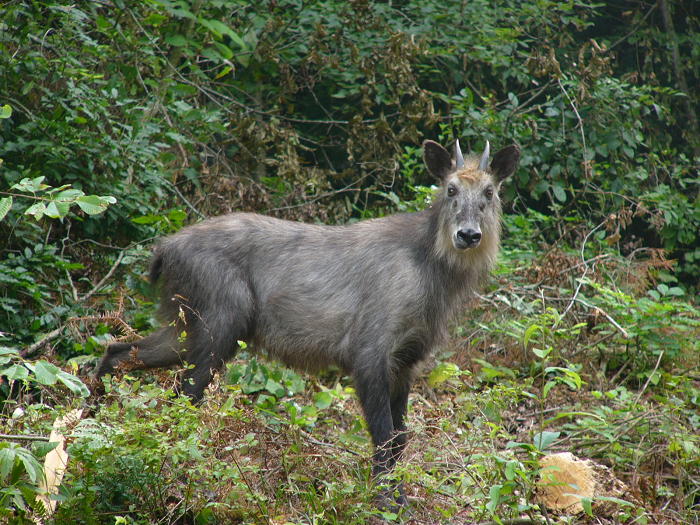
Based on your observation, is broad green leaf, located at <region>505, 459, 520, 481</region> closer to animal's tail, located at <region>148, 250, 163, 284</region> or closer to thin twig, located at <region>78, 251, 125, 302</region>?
animal's tail, located at <region>148, 250, 163, 284</region>

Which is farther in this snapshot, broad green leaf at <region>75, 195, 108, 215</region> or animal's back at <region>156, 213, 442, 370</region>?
animal's back at <region>156, 213, 442, 370</region>

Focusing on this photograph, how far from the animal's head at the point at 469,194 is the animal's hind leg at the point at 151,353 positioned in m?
1.84

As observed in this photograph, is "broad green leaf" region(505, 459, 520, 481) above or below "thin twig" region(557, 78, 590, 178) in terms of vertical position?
below

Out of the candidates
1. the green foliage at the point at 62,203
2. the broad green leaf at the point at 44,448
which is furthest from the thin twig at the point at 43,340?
the green foliage at the point at 62,203

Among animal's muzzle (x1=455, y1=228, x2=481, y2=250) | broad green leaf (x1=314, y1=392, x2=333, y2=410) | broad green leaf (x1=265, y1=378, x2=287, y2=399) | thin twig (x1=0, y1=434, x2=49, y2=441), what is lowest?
broad green leaf (x1=265, y1=378, x2=287, y2=399)

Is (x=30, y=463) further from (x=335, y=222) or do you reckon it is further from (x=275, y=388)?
(x=335, y=222)

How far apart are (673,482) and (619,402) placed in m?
0.72

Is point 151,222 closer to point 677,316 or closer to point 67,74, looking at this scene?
point 67,74

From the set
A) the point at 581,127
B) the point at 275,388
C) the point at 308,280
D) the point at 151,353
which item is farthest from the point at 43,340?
the point at 581,127

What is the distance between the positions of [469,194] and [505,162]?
0.42 metres

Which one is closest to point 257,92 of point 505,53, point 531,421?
point 505,53

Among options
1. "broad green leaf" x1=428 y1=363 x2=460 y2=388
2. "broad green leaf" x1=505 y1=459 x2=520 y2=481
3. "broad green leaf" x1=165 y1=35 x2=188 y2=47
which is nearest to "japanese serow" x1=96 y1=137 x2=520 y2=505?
"broad green leaf" x1=428 y1=363 x2=460 y2=388

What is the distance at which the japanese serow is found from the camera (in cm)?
453

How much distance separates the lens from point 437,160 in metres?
4.88
